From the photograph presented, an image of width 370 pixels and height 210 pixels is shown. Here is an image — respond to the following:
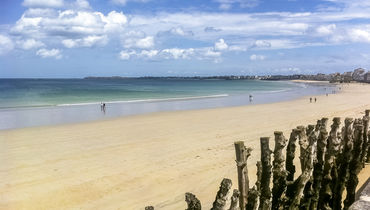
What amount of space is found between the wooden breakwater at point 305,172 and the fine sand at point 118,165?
2.18m

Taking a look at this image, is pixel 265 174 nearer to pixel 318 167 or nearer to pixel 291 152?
pixel 291 152

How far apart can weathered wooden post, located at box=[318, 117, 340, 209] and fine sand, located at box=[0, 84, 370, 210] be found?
252cm

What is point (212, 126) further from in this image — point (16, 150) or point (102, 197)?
point (102, 197)

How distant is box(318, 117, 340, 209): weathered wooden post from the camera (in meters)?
6.39

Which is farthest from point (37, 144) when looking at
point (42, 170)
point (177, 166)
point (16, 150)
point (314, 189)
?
point (314, 189)

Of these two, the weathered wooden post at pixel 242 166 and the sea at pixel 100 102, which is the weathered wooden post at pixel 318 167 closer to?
the weathered wooden post at pixel 242 166

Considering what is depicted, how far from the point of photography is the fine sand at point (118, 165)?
8812 mm

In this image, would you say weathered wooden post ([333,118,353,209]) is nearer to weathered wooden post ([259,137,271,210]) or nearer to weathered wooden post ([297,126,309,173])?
weathered wooden post ([297,126,309,173])

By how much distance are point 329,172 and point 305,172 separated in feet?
4.05

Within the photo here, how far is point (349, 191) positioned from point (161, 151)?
26.6ft

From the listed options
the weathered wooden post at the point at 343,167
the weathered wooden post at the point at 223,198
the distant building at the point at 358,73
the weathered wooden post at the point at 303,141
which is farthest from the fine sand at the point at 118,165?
the distant building at the point at 358,73

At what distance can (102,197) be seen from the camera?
8.88m

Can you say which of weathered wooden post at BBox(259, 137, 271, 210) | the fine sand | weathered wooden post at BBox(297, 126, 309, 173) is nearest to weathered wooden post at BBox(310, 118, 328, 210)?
weathered wooden post at BBox(297, 126, 309, 173)

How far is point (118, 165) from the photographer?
1171 cm
